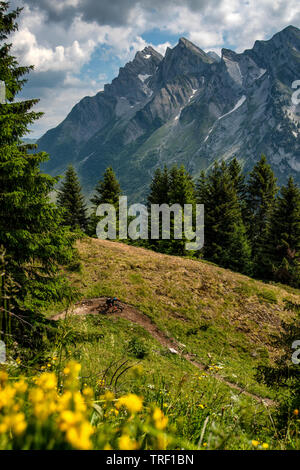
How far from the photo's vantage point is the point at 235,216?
113 ft

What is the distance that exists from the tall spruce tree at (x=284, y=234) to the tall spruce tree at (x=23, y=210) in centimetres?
2618

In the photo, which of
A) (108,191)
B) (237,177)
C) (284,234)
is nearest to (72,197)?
(108,191)

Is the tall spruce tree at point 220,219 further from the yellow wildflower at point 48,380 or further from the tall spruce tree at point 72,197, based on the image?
the yellow wildflower at point 48,380

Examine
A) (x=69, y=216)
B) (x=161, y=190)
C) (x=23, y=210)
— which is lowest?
(x=23, y=210)

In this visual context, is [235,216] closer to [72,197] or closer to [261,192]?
[261,192]

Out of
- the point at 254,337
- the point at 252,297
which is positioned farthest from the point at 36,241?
the point at 252,297

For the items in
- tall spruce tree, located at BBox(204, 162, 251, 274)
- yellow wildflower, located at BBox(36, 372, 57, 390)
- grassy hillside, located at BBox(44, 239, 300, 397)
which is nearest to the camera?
yellow wildflower, located at BBox(36, 372, 57, 390)

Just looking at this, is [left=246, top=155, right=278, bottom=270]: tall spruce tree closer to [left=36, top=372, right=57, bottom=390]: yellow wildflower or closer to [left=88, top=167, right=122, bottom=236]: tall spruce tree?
[left=88, top=167, right=122, bottom=236]: tall spruce tree

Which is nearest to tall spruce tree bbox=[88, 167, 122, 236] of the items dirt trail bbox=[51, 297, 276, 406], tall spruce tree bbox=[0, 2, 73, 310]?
dirt trail bbox=[51, 297, 276, 406]

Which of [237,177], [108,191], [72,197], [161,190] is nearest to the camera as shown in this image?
[108,191]

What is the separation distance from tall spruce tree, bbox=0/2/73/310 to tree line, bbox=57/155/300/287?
14.6 m

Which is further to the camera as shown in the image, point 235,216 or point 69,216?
point 69,216

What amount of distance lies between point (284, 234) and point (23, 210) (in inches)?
1140

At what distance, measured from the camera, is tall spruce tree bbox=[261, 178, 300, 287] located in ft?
95.3
